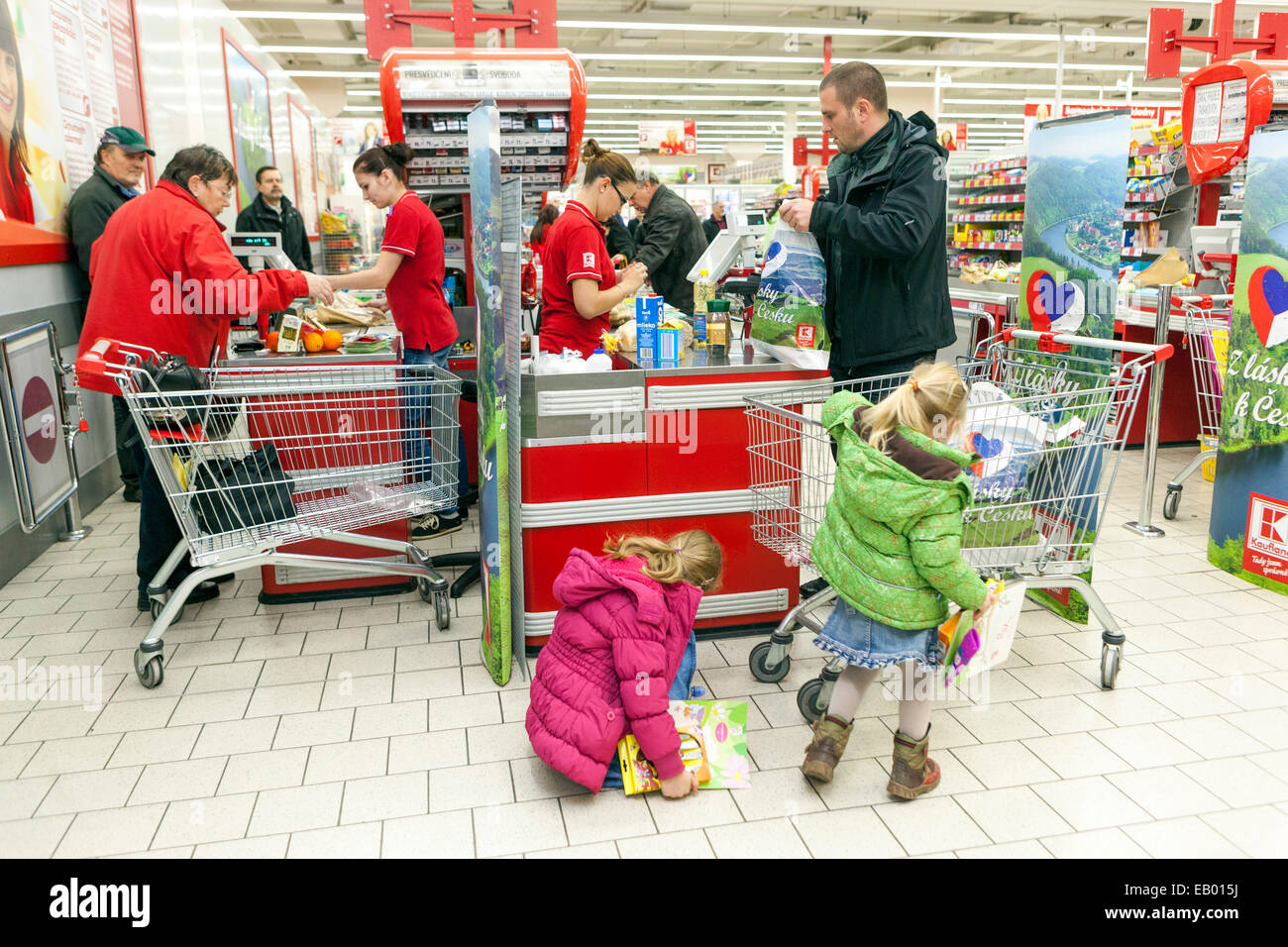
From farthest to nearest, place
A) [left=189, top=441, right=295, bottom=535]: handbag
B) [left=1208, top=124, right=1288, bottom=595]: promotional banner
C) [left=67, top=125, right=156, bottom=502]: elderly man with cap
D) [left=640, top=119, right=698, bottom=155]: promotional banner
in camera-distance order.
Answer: [left=640, top=119, right=698, bottom=155]: promotional banner
[left=67, top=125, right=156, bottom=502]: elderly man with cap
[left=1208, top=124, right=1288, bottom=595]: promotional banner
[left=189, top=441, right=295, bottom=535]: handbag

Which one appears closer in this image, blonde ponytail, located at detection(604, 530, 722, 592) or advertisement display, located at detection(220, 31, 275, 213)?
blonde ponytail, located at detection(604, 530, 722, 592)

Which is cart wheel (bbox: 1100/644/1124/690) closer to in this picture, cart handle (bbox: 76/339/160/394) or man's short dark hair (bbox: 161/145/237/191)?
cart handle (bbox: 76/339/160/394)

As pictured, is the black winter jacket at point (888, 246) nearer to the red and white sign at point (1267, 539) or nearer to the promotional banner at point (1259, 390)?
the promotional banner at point (1259, 390)

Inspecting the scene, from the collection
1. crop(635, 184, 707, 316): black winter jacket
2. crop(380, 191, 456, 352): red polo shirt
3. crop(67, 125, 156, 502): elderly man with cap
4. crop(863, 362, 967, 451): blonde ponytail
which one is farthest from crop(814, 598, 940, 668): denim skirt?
crop(67, 125, 156, 502): elderly man with cap

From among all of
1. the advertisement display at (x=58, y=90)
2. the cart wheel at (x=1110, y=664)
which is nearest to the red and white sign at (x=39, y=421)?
the advertisement display at (x=58, y=90)

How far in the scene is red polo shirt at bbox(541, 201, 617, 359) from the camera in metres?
3.84

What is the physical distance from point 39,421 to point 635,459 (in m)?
3.11

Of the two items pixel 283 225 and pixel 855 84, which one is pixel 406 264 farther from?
pixel 283 225

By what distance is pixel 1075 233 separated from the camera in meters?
3.75

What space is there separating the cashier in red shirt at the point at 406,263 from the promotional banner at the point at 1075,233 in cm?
266

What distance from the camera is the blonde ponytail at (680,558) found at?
2.67 metres

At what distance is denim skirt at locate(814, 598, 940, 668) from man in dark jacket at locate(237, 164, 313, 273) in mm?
7071

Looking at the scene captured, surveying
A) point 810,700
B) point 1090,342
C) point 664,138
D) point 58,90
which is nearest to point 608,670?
point 810,700
